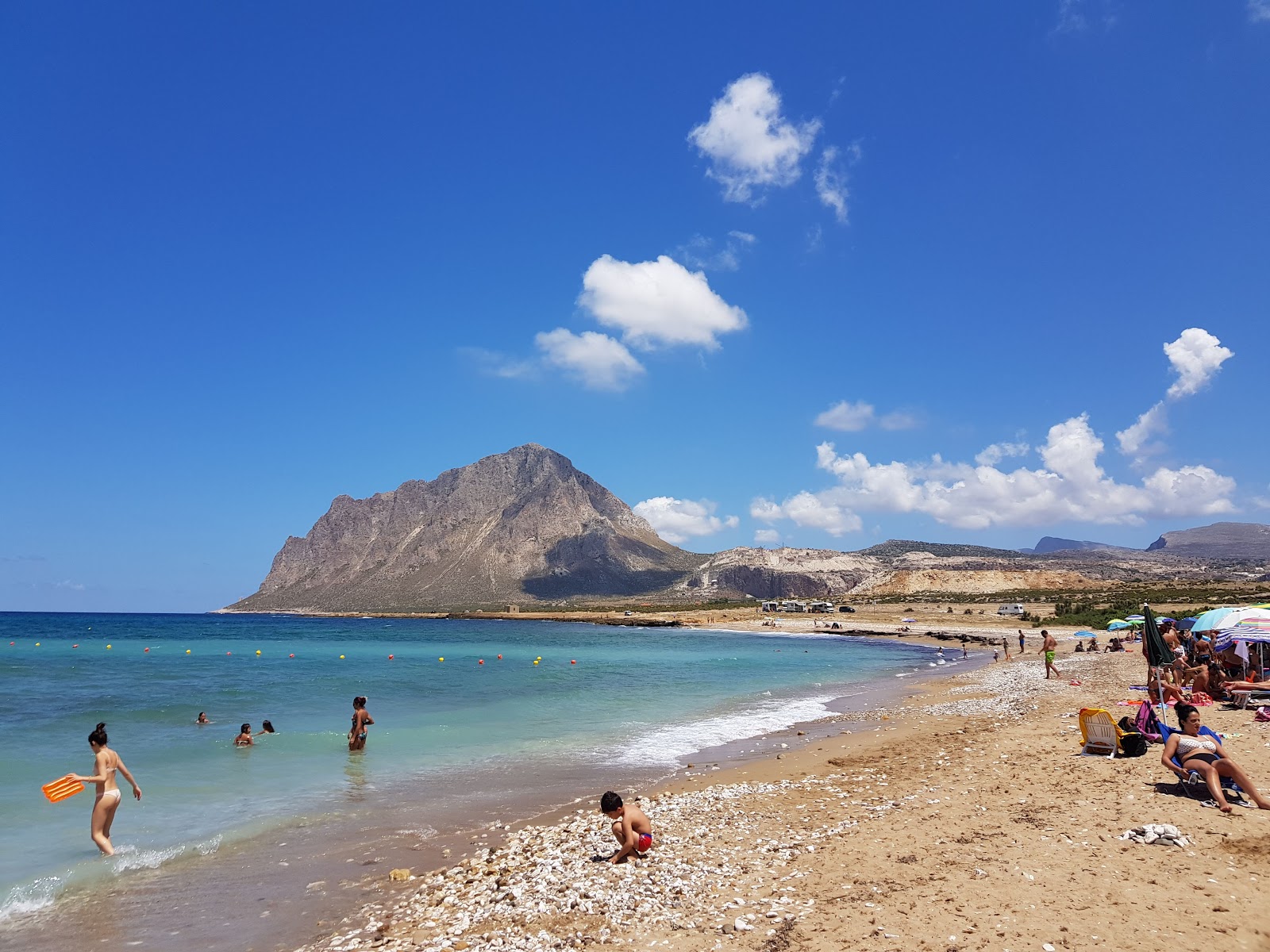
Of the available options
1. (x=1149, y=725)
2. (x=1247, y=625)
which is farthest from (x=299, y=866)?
(x=1247, y=625)

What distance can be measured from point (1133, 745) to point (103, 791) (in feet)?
Answer: 56.3

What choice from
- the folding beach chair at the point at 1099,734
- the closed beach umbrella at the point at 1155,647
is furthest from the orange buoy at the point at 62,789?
the closed beach umbrella at the point at 1155,647

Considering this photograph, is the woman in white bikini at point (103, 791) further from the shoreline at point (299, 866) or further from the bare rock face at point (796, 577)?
the bare rock face at point (796, 577)

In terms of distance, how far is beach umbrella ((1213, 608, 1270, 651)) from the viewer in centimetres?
1856

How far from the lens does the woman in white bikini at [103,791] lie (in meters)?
10.7

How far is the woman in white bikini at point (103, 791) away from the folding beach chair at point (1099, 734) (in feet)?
53.6

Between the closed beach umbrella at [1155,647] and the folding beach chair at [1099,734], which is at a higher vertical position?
the closed beach umbrella at [1155,647]

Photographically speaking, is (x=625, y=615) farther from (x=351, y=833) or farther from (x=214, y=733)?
(x=351, y=833)

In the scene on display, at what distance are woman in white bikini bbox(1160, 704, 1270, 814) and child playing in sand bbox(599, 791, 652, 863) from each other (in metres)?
7.36

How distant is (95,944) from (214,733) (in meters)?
15.0

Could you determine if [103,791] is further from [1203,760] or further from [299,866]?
[1203,760]

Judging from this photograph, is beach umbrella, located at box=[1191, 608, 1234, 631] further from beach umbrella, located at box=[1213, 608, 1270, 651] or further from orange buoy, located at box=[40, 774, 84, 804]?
orange buoy, located at box=[40, 774, 84, 804]

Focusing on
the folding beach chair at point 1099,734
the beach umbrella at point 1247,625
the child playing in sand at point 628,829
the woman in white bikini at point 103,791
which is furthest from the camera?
the beach umbrella at point 1247,625

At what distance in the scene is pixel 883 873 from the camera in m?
8.06
